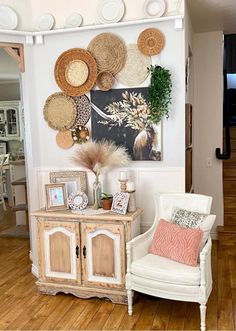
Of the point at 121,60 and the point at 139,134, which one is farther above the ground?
the point at 121,60

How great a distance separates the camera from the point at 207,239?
9.81 feet

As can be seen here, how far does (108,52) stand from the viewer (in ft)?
11.4

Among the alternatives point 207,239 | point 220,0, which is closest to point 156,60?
point 220,0

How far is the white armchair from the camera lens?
8.69ft

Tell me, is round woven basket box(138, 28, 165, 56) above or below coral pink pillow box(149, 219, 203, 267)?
above

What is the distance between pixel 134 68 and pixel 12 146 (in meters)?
6.30

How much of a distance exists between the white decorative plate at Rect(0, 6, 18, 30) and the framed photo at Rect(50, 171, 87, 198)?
4.77ft

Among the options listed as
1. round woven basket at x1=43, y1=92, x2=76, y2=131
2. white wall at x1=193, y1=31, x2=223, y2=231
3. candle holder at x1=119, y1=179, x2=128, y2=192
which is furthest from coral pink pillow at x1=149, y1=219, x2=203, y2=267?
white wall at x1=193, y1=31, x2=223, y2=231

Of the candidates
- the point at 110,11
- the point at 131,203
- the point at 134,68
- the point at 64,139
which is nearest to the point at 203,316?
the point at 131,203

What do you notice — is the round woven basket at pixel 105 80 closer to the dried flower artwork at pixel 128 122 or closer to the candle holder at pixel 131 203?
the dried flower artwork at pixel 128 122

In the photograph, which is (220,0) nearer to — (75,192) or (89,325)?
(75,192)

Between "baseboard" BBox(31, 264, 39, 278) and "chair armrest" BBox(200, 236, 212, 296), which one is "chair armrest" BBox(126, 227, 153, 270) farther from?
"baseboard" BBox(31, 264, 39, 278)

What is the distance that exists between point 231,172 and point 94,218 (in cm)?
282

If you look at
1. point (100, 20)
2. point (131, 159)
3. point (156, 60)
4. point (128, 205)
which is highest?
point (100, 20)
